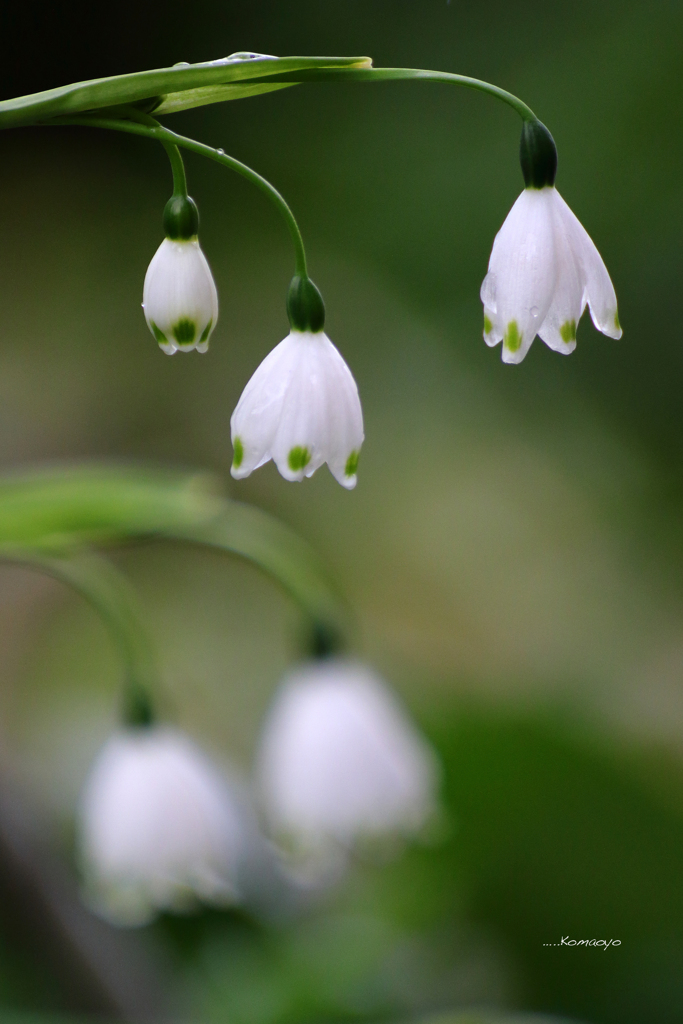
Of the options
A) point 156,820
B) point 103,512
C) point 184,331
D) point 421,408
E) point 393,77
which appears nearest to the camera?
point 393,77

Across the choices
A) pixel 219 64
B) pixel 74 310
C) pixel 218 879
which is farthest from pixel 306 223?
pixel 219 64

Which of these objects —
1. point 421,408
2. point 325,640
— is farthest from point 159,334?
point 421,408

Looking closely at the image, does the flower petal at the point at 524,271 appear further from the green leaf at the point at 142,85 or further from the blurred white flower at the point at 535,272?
the green leaf at the point at 142,85

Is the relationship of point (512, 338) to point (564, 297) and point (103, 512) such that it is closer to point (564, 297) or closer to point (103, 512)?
point (564, 297)

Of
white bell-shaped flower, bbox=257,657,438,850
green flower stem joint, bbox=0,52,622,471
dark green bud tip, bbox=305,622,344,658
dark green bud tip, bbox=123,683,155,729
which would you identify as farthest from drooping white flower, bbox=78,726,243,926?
green flower stem joint, bbox=0,52,622,471

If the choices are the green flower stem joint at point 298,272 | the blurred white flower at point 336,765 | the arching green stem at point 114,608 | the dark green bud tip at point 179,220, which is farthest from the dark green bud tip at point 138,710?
the dark green bud tip at point 179,220

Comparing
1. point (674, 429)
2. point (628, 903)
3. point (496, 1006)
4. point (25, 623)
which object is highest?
point (674, 429)

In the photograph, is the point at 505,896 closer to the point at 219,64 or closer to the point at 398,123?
the point at 219,64
